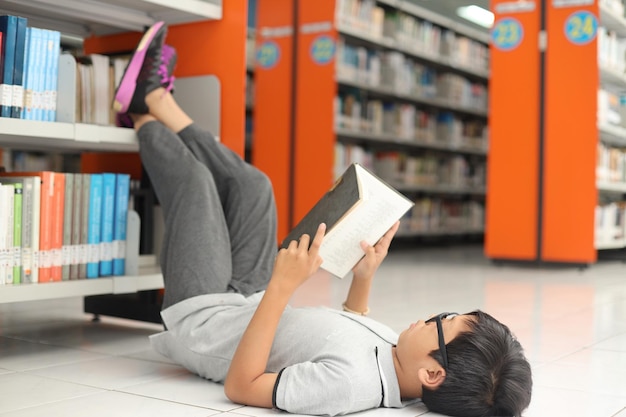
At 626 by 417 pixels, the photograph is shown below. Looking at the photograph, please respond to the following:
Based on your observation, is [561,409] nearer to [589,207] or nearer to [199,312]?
[199,312]

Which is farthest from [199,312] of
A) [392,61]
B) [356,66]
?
[392,61]

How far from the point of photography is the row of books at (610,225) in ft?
17.7

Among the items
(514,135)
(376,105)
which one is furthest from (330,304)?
(376,105)

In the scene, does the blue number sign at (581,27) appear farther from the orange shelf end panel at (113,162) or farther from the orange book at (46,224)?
the orange book at (46,224)

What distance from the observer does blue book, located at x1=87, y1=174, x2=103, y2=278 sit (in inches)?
93.6

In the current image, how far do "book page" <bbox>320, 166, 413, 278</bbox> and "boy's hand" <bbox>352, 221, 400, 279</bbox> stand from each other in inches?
1.2

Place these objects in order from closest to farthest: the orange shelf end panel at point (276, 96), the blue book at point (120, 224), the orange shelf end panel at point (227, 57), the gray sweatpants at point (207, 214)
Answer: the gray sweatpants at point (207, 214)
the blue book at point (120, 224)
the orange shelf end panel at point (227, 57)
the orange shelf end panel at point (276, 96)

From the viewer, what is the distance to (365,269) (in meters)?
1.89

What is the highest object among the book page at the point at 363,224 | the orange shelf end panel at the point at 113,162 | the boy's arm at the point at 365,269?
the orange shelf end panel at the point at 113,162

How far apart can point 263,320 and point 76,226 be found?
102 centimetres

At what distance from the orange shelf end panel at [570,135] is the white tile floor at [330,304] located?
2.45 ft

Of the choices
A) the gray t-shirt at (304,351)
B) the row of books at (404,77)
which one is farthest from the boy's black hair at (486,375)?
the row of books at (404,77)

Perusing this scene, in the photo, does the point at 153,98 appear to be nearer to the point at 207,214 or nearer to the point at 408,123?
the point at 207,214

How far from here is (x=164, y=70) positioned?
2.42 m
